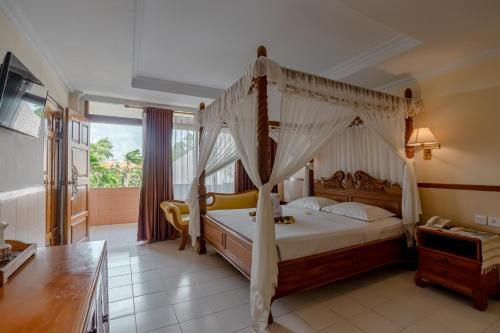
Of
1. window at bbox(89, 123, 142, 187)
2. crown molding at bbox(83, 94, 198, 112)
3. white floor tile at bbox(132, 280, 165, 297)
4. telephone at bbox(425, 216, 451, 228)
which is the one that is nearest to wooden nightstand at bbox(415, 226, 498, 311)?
telephone at bbox(425, 216, 451, 228)

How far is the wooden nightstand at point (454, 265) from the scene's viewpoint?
2.32 m

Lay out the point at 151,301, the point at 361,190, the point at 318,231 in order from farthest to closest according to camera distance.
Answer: the point at 361,190, the point at 318,231, the point at 151,301

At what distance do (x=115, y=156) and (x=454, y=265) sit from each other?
677cm

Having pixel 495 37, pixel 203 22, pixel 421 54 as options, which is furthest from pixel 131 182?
pixel 495 37

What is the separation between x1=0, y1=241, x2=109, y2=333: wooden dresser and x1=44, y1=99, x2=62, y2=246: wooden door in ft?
6.79

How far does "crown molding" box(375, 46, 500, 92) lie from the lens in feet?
8.70

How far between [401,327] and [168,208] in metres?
3.28

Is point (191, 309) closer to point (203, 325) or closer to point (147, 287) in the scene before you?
point (203, 325)

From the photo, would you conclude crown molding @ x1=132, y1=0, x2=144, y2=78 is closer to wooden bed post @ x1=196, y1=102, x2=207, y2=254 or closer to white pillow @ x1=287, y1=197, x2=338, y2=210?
wooden bed post @ x1=196, y1=102, x2=207, y2=254

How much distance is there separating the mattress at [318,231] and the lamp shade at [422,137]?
39.5 inches

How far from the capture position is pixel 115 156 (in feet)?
20.6

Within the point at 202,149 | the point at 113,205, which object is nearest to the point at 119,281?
the point at 202,149

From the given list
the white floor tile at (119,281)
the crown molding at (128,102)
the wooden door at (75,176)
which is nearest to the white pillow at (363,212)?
the white floor tile at (119,281)

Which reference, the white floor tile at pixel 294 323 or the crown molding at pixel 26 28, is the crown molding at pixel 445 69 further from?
the crown molding at pixel 26 28
